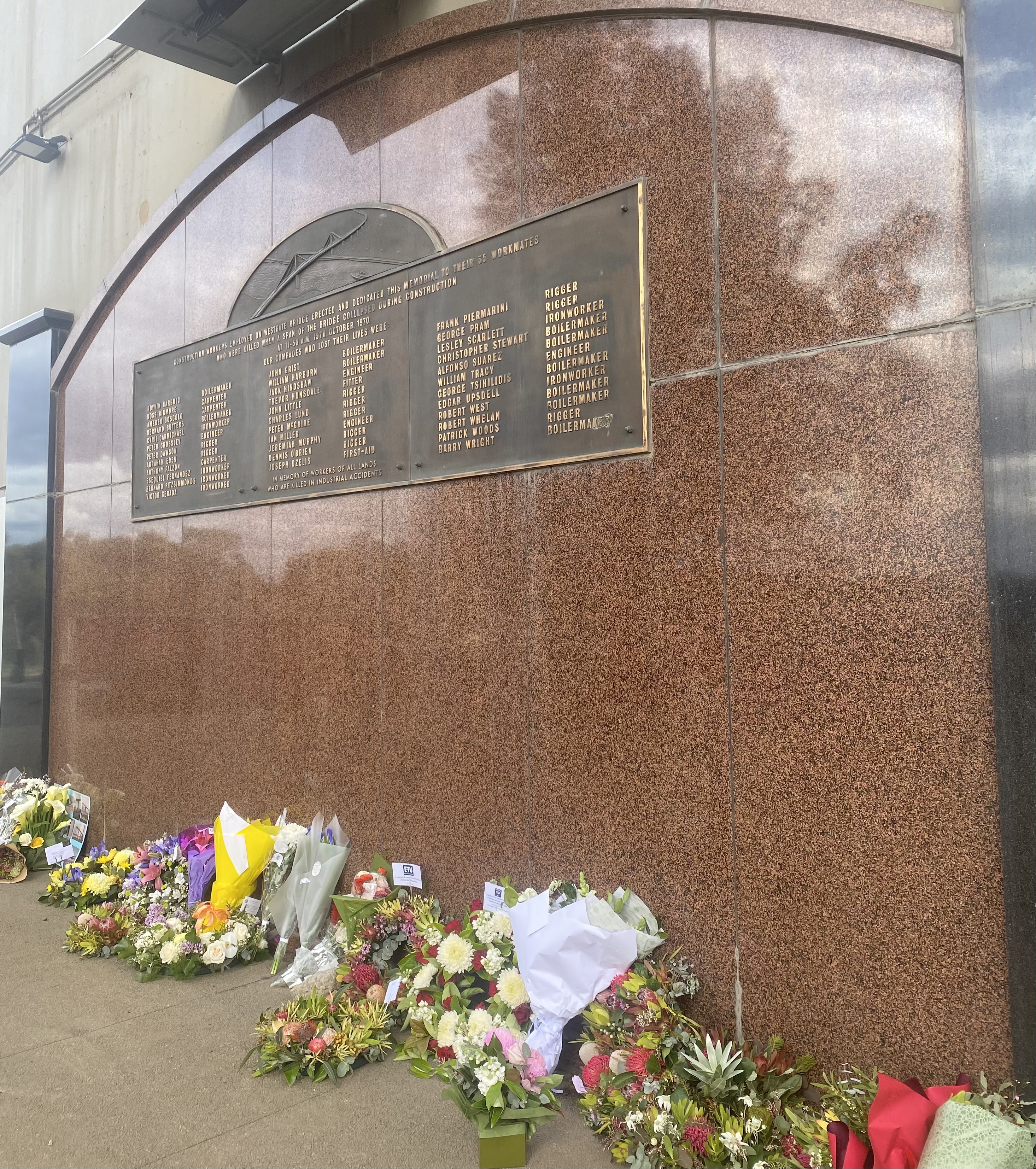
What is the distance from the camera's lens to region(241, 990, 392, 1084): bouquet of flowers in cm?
339

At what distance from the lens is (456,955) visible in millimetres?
3541

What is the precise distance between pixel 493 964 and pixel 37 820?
4638 mm

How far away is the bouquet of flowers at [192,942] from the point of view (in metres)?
4.46

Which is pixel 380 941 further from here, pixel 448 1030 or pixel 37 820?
pixel 37 820

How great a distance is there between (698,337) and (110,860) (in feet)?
15.8

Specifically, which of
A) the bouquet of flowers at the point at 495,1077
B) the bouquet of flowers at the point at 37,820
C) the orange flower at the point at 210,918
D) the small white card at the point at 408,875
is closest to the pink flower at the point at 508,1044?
the bouquet of flowers at the point at 495,1077

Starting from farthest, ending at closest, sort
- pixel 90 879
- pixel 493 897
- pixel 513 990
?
pixel 90 879 → pixel 493 897 → pixel 513 990

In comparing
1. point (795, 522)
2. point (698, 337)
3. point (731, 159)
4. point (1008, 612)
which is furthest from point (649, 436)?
point (1008, 612)

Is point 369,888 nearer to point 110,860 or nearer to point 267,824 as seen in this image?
point 267,824

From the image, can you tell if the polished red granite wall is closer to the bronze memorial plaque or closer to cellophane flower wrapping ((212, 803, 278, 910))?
the bronze memorial plaque

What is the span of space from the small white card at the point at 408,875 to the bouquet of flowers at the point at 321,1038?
599 millimetres

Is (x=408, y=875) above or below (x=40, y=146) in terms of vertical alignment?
below

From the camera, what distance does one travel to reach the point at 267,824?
196 inches

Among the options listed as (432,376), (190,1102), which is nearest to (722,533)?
(432,376)
